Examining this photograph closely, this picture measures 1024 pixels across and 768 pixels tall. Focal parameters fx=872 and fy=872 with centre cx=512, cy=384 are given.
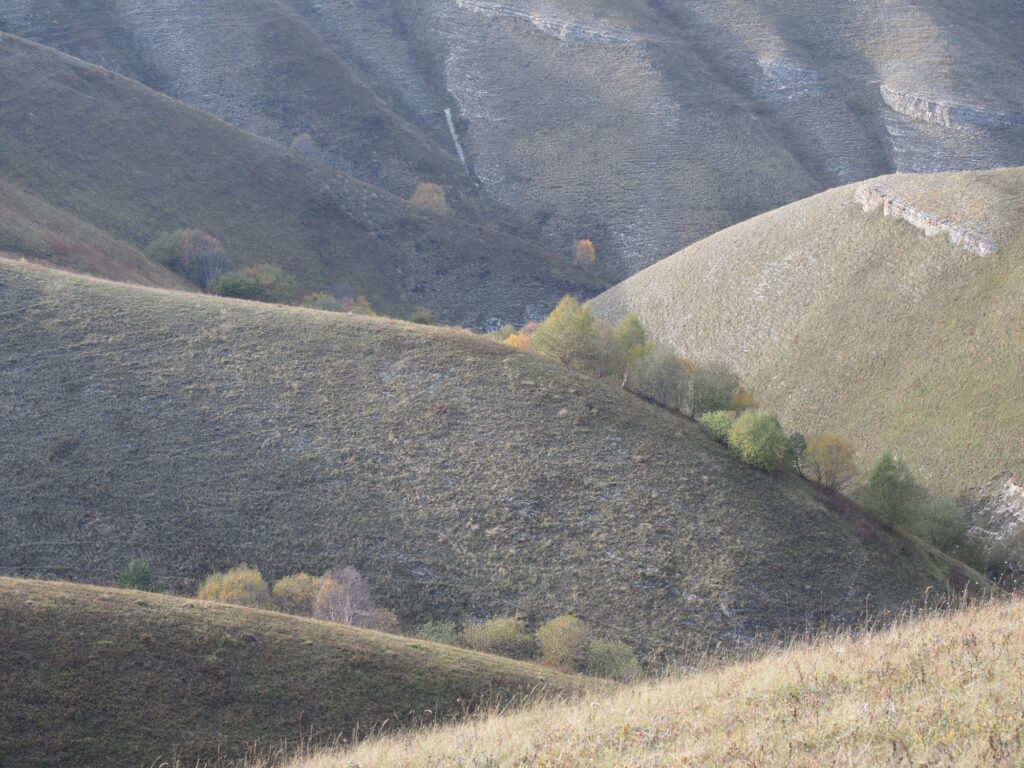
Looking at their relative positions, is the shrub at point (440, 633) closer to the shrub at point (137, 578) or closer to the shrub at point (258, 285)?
the shrub at point (137, 578)

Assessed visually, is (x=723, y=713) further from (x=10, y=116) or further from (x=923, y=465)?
(x=10, y=116)

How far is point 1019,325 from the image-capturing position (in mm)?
61469

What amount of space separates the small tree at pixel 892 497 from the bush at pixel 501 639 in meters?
24.1

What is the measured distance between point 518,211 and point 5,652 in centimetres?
10975

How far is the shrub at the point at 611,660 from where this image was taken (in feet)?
94.9

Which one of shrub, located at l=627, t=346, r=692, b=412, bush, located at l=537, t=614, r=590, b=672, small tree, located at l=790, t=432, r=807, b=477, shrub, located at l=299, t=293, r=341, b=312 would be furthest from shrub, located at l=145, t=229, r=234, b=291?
bush, located at l=537, t=614, r=590, b=672

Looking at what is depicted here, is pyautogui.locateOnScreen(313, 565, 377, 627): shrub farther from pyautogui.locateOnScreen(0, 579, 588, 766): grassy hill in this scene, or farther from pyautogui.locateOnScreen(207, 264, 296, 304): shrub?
pyautogui.locateOnScreen(207, 264, 296, 304): shrub


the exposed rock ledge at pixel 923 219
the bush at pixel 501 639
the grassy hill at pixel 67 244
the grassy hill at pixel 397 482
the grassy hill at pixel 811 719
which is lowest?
the grassy hill at pixel 67 244

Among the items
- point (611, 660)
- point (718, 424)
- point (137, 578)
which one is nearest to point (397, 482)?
point (137, 578)

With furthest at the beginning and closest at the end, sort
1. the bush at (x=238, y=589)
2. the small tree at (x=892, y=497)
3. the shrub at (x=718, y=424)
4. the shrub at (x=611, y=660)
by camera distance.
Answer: the shrub at (x=718, y=424) → the small tree at (x=892, y=497) → the bush at (x=238, y=589) → the shrub at (x=611, y=660)

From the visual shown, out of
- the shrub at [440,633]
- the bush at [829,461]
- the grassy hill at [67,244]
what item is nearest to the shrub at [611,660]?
the shrub at [440,633]

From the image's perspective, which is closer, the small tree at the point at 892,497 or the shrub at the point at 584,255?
the small tree at the point at 892,497

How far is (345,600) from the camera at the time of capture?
101ft

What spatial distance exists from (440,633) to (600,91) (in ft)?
399
